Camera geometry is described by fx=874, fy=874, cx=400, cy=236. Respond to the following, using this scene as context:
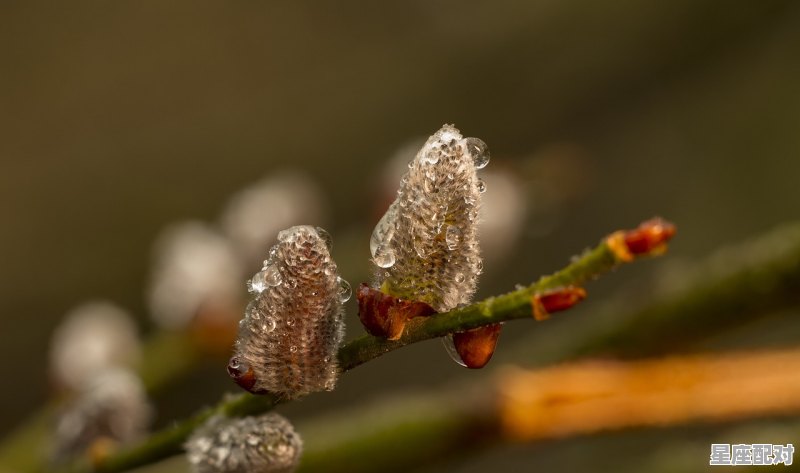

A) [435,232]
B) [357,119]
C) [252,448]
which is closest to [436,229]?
[435,232]

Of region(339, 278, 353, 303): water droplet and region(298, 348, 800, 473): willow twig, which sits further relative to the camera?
region(298, 348, 800, 473): willow twig

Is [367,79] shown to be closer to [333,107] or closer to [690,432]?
[333,107]

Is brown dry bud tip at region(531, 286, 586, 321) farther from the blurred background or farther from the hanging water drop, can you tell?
the blurred background

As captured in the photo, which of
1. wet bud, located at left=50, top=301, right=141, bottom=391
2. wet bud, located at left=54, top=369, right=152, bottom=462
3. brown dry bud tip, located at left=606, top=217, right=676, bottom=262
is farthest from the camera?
wet bud, located at left=50, top=301, right=141, bottom=391

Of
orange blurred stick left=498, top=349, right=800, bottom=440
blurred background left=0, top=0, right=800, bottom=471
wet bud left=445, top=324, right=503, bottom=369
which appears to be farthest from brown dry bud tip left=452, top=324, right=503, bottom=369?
blurred background left=0, top=0, right=800, bottom=471

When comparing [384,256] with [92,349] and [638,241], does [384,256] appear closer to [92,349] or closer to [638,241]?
[638,241]

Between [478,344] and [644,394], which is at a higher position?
[644,394]

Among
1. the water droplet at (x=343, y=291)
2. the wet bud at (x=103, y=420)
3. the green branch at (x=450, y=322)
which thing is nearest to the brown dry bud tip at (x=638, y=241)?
the green branch at (x=450, y=322)
